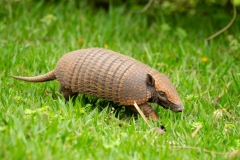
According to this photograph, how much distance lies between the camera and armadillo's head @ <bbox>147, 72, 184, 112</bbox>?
17.0 feet

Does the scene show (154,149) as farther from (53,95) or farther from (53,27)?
(53,27)

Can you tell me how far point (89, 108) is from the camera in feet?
17.4

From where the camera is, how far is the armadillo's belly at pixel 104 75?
17.3ft

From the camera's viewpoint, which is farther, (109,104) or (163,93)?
(109,104)

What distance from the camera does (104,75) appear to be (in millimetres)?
5348

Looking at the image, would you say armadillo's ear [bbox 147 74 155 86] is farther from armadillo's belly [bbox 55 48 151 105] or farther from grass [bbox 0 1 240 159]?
grass [bbox 0 1 240 159]

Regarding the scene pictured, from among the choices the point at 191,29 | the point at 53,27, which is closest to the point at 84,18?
the point at 53,27

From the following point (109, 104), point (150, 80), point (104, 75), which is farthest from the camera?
point (109, 104)

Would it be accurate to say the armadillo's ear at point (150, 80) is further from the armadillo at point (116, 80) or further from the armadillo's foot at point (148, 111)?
the armadillo's foot at point (148, 111)

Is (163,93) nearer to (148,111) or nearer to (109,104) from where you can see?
(148,111)

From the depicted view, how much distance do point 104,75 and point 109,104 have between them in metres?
0.52

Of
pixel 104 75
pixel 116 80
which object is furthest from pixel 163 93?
pixel 104 75

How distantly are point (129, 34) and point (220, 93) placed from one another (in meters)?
2.58

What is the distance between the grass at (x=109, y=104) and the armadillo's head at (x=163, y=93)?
16 centimetres
